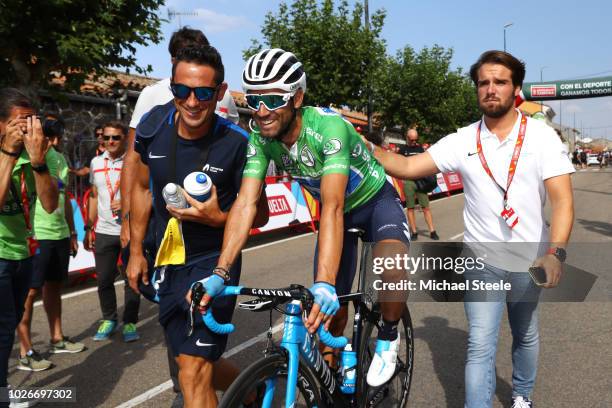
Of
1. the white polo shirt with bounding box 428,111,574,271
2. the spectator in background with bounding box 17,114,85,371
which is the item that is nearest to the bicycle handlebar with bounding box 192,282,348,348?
the white polo shirt with bounding box 428,111,574,271

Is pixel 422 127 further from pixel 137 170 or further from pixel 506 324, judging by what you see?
pixel 137 170

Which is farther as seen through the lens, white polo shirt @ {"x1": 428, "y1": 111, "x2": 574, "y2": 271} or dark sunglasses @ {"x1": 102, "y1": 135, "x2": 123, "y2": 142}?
dark sunglasses @ {"x1": 102, "y1": 135, "x2": 123, "y2": 142}

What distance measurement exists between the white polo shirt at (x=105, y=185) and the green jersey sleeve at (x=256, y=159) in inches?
124

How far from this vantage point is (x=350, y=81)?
19.4 metres

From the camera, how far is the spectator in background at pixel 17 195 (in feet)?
9.48

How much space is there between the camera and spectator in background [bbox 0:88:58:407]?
114 inches

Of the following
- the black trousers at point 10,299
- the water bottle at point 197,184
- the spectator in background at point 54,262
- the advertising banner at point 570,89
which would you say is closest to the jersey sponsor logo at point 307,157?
the water bottle at point 197,184

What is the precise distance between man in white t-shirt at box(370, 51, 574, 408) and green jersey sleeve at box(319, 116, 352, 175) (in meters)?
0.74

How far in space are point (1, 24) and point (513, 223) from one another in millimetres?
9622

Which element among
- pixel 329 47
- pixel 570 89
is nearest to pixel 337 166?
pixel 329 47

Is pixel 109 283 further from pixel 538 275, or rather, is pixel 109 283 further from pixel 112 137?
pixel 538 275

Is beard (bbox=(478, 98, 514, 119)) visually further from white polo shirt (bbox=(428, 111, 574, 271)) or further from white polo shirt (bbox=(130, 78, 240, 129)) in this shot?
white polo shirt (bbox=(130, 78, 240, 129))

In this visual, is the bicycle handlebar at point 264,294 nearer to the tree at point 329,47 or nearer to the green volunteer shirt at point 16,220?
the green volunteer shirt at point 16,220

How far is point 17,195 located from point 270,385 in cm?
206
